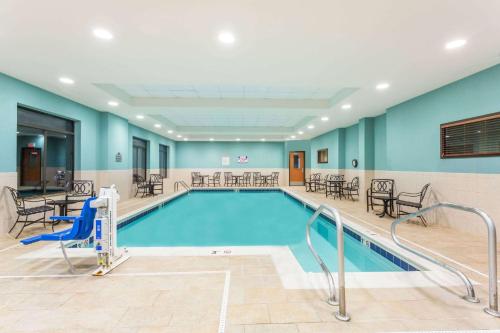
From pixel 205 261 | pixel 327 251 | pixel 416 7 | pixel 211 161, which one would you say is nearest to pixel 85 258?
pixel 205 261

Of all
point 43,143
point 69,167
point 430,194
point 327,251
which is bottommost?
point 327,251

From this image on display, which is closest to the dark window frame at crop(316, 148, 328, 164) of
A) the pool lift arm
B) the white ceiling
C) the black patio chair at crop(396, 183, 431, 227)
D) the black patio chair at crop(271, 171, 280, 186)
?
the black patio chair at crop(271, 171, 280, 186)

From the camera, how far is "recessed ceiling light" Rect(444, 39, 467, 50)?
287 cm

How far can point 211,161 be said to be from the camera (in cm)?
1377

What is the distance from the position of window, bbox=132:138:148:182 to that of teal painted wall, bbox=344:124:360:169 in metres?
8.16

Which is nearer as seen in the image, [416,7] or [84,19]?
[416,7]

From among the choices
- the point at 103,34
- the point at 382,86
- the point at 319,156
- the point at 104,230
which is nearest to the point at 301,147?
the point at 319,156

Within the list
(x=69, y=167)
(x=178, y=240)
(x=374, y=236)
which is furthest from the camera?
(x=69, y=167)

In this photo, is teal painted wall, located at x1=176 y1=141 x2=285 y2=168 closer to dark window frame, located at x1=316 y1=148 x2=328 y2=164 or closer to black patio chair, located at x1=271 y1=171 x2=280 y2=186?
black patio chair, located at x1=271 y1=171 x2=280 y2=186

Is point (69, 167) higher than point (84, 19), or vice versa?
point (84, 19)

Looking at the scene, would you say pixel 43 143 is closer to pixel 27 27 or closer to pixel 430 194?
pixel 27 27

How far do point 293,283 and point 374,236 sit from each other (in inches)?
81.8

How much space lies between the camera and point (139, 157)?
965 centimetres

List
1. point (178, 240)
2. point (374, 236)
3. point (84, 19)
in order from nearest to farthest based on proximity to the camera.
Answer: point (84, 19) → point (374, 236) → point (178, 240)
